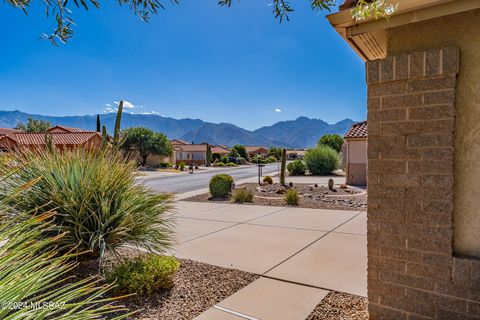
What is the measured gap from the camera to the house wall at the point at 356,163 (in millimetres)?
17656

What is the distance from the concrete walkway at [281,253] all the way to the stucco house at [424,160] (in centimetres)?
100

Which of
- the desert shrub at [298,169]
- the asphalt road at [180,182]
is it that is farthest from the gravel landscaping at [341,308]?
the desert shrub at [298,169]

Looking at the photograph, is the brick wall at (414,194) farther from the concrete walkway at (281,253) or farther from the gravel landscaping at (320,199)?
the gravel landscaping at (320,199)

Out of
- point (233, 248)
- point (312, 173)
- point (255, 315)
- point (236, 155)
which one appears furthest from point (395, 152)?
point (236, 155)

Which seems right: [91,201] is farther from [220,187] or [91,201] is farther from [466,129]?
[220,187]

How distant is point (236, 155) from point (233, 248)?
206 feet

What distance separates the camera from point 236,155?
6869 centimetres

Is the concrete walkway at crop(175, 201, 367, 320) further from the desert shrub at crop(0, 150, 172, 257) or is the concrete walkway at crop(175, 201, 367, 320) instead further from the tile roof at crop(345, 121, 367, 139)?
→ the tile roof at crop(345, 121, 367, 139)

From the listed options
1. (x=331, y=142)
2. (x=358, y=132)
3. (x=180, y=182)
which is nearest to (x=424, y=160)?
(x=358, y=132)

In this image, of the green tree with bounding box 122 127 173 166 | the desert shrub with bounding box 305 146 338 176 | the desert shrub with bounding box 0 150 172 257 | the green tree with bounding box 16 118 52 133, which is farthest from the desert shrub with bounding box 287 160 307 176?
the green tree with bounding box 16 118 52 133

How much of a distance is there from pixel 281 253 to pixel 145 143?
42.3 m

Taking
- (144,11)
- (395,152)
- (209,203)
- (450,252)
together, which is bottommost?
(209,203)

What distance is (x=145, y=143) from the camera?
4509cm

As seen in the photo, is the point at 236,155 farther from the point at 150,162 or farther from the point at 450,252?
the point at 450,252
